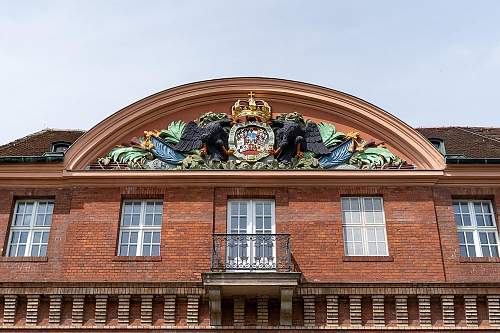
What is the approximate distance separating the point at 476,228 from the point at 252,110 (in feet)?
21.4

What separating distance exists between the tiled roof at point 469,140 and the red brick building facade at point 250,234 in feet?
2.92

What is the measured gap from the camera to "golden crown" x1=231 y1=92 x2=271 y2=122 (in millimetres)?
20219

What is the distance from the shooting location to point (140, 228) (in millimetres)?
18844

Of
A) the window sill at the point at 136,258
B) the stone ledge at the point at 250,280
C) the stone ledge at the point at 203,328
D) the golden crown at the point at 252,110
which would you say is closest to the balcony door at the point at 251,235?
the stone ledge at the point at 250,280

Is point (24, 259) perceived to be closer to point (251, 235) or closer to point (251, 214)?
point (251, 235)

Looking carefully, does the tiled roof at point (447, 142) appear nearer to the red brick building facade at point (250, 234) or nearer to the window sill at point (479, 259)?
the red brick building facade at point (250, 234)

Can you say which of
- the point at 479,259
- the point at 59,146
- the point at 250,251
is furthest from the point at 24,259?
the point at 479,259

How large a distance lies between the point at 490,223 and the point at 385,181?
282cm

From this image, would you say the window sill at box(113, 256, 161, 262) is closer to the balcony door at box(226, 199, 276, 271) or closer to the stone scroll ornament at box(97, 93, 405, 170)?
the balcony door at box(226, 199, 276, 271)

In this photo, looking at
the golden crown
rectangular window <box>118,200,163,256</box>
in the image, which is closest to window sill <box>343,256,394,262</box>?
the golden crown

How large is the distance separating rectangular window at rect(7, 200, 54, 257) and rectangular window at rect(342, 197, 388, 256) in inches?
294

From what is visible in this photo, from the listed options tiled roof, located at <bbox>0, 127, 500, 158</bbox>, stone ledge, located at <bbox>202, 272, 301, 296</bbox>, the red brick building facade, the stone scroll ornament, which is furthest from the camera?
tiled roof, located at <bbox>0, 127, 500, 158</bbox>

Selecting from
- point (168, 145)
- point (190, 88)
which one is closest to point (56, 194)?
point (168, 145)

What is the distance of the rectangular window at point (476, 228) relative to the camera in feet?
61.1
